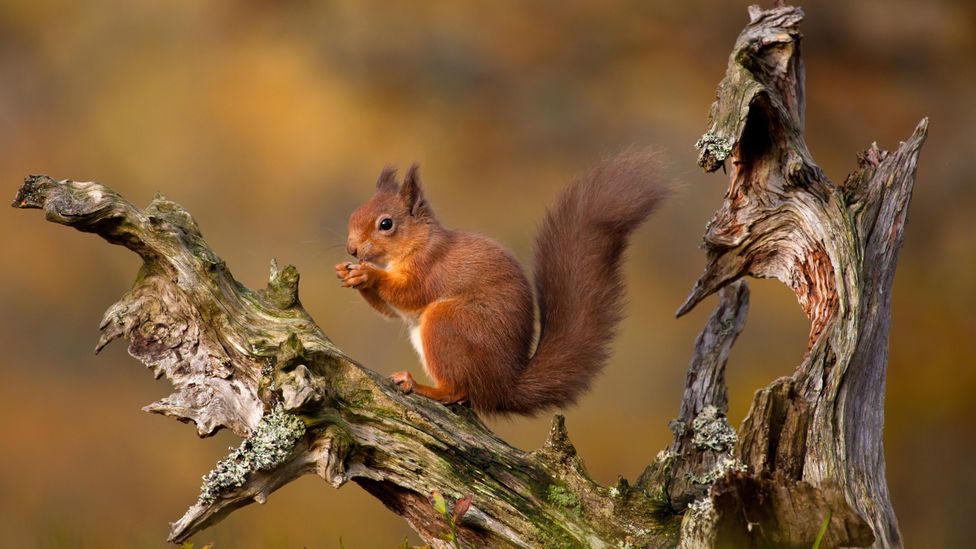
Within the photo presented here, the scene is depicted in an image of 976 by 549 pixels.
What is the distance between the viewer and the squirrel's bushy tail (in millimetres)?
2725

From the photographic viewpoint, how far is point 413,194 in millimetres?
3004

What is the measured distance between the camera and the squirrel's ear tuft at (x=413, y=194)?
2980 mm

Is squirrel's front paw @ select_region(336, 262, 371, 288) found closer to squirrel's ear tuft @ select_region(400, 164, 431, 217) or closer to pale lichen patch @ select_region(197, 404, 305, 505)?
squirrel's ear tuft @ select_region(400, 164, 431, 217)

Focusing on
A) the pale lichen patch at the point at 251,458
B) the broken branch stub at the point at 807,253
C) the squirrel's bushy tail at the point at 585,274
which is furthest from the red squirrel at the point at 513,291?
the pale lichen patch at the point at 251,458

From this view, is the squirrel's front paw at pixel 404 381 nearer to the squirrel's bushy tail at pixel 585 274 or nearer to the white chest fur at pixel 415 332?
the white chest fur at pixel 415 332

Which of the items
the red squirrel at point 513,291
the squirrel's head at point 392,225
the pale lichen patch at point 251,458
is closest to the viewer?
the pale lichen patch at point 251,458

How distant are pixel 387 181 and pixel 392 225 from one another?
220 millimetres

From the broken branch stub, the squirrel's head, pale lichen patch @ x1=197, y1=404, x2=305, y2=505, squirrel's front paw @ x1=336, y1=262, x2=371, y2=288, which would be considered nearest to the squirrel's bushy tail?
the broken branch stub

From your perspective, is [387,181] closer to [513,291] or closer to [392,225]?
[392,225]

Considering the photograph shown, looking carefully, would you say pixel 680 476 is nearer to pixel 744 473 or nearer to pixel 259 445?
pixel 744 473

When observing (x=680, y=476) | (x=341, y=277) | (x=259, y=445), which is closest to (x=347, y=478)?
(x=259, y=445)

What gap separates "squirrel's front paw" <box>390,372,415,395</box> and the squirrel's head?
0.48 metres

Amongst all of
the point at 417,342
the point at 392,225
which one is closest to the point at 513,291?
the point at 417,342

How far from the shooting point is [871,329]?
234 centimetres
